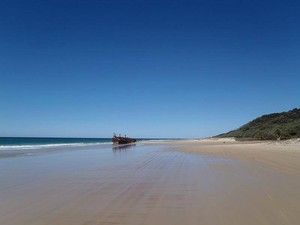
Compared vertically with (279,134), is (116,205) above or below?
below

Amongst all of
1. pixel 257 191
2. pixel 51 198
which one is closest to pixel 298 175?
pixel 257 191

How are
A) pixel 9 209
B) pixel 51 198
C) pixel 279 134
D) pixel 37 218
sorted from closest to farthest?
1. pixel 37 218
2. pixel 9 209
3. pixel 51 198
4. pixel 279 134

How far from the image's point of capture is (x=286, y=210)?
6.80 m

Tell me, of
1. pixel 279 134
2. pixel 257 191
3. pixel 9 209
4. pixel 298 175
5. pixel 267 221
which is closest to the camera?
pixel 267 221

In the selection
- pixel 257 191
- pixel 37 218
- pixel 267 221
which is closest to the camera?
pixel 267 221

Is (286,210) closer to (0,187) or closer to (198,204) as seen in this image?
→ (198,204)

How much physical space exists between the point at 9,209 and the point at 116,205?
7.91 ft

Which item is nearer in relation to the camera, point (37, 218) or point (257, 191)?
point (37, 218)

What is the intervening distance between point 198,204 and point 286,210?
→ 75.0 inches

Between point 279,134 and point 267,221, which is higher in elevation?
point 279,134

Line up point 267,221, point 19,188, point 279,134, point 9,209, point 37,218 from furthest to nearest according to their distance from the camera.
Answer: point 279,134
point 19,188
point 9,209
point 37,218
point 267,221

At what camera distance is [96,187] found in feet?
33.3

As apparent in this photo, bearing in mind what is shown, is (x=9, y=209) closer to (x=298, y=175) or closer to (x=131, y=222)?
(x=131, y=222)

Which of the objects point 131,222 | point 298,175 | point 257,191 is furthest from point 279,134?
A: point 131,222
